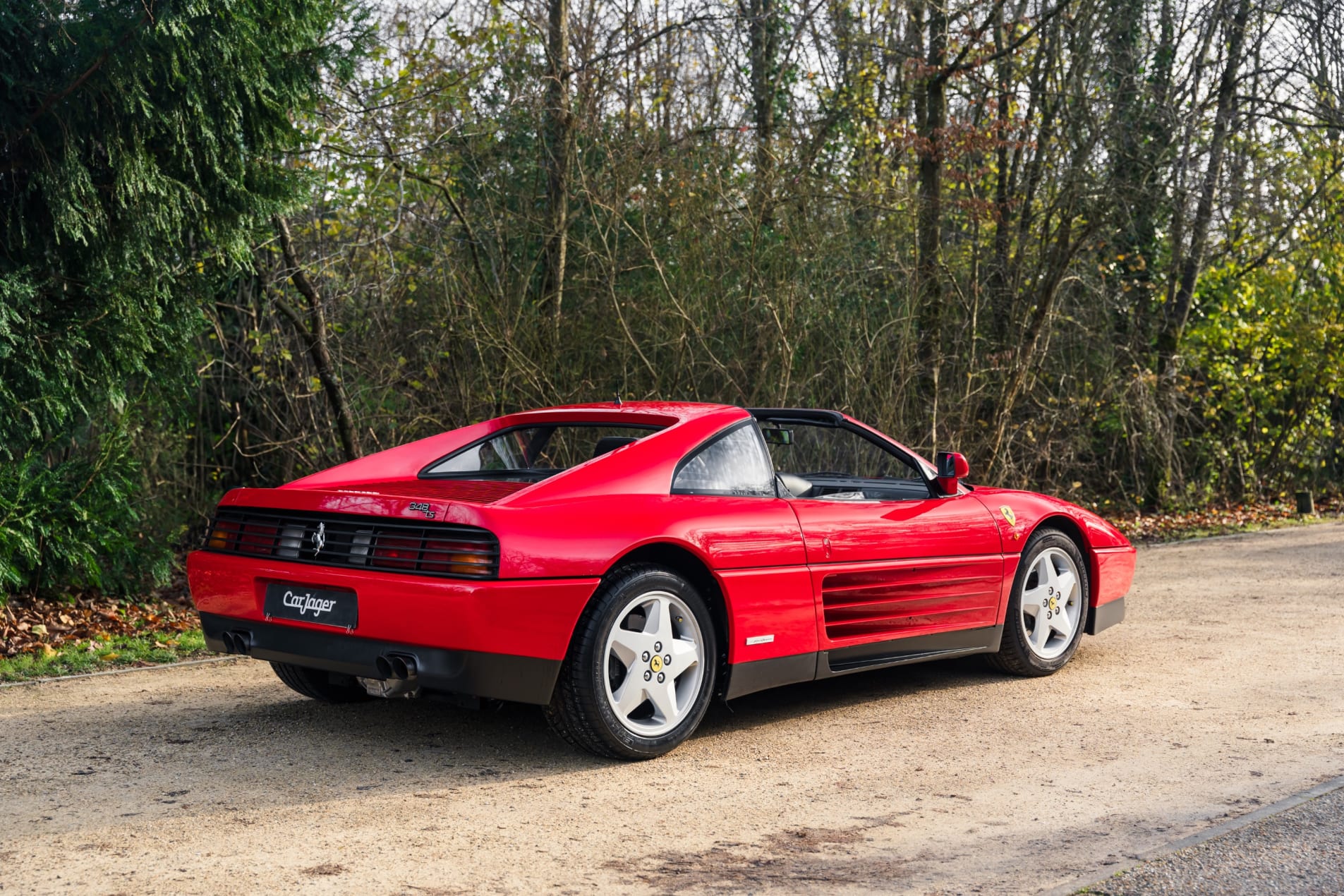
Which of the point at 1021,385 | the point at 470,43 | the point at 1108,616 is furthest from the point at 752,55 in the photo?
the point at 1108,616

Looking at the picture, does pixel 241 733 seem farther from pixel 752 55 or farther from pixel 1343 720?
pixel 752 55

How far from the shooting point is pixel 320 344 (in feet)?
36.9

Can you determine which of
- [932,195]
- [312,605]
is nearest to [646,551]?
[312,605]

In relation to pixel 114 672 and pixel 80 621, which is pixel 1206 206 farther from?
pixel 114 672

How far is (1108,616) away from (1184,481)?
11.7m

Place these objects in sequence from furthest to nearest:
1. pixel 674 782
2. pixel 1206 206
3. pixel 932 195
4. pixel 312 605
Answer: pixel 1206 206, pixel 932 195, pixel 312 605, pixel 674 782

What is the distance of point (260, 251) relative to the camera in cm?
1129

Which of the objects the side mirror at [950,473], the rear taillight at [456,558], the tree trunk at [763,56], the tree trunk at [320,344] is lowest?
the rear taillight at [456,558]

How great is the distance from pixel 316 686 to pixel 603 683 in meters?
1.78

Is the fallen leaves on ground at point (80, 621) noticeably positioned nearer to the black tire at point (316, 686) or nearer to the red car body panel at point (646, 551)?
the black tire at point (316, 686)

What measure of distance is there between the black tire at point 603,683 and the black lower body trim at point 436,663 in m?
0.12

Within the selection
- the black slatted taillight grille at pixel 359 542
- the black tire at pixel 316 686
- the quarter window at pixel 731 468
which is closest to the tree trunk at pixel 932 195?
the quarter window at pixel 731 468

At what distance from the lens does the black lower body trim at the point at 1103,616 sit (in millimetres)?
7188

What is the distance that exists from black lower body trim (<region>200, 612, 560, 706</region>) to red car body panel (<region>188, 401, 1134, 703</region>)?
0.03 m
